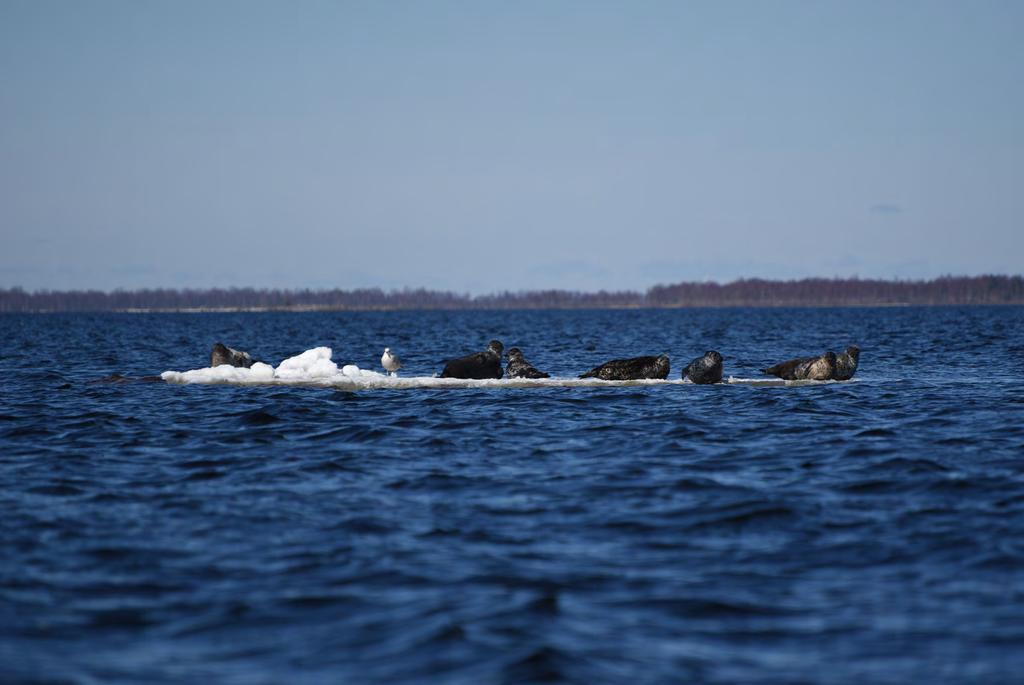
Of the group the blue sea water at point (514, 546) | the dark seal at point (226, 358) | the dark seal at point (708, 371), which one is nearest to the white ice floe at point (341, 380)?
the dark seal at point (708, 371)

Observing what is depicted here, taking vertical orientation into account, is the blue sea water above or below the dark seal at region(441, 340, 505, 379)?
below

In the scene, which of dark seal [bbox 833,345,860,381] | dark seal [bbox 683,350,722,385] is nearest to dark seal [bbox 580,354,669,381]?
dark seal [bbox 683,350,722,385]

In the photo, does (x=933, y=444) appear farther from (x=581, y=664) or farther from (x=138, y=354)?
(x=138, y=354)

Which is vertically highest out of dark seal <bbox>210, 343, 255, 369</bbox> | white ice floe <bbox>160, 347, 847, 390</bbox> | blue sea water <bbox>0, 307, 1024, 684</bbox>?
dark seal <bbox>210, 343, 255, 369</bbox>

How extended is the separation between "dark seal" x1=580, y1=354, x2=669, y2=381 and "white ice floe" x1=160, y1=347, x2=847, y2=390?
634 mm

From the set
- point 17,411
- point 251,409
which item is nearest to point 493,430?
point 251,409

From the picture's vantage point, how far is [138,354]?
50.4 metres

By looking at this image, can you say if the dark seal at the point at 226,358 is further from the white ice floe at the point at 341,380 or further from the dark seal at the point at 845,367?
the dark seal at the point at 845,367

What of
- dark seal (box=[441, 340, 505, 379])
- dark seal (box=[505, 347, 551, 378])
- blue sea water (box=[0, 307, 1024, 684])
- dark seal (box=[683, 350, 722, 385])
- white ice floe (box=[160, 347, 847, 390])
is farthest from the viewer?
dark seal (box=[505, 347, 551, 378])

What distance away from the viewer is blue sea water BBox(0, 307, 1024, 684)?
799cm

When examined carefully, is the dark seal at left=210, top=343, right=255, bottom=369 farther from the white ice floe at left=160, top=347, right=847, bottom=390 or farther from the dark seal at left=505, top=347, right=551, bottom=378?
the dark seal at left=505, top=347, right=551, bottom=378

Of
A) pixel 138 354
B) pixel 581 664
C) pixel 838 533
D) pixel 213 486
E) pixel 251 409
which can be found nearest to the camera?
pixel 581 664

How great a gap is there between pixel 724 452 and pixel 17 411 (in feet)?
51.0

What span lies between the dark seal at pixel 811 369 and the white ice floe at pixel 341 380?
0.75m
